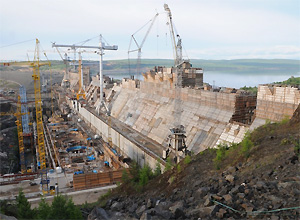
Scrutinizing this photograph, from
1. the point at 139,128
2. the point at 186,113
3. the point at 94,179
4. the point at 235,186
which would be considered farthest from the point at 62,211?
the point at 139,128

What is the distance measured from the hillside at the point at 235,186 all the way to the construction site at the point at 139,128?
215 inches

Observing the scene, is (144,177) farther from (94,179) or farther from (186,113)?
(186,113)

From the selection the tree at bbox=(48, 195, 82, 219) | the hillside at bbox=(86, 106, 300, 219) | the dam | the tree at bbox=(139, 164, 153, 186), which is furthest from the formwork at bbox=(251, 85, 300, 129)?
the tree at bbox=(48, 195, 82, 219)

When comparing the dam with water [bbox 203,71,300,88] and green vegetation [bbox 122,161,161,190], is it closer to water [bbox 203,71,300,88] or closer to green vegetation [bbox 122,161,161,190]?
green vegetation [bbox 122,161,161,190]

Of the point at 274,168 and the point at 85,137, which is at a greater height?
the point at 274,168

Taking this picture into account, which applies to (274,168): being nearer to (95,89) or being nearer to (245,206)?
(245,206)

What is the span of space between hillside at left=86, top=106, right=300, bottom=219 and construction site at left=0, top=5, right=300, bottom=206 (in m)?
5.46

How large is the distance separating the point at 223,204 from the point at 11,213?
461 inches

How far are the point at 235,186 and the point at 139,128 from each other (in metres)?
24.7

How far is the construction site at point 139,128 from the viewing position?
2195 centimetres

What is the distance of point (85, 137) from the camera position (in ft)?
133

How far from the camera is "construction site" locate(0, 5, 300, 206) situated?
21952 mm

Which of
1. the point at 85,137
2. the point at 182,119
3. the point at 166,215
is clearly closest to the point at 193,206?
the point at 166,215

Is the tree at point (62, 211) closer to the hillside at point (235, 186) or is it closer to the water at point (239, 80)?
the hillside at point (235, 186)
